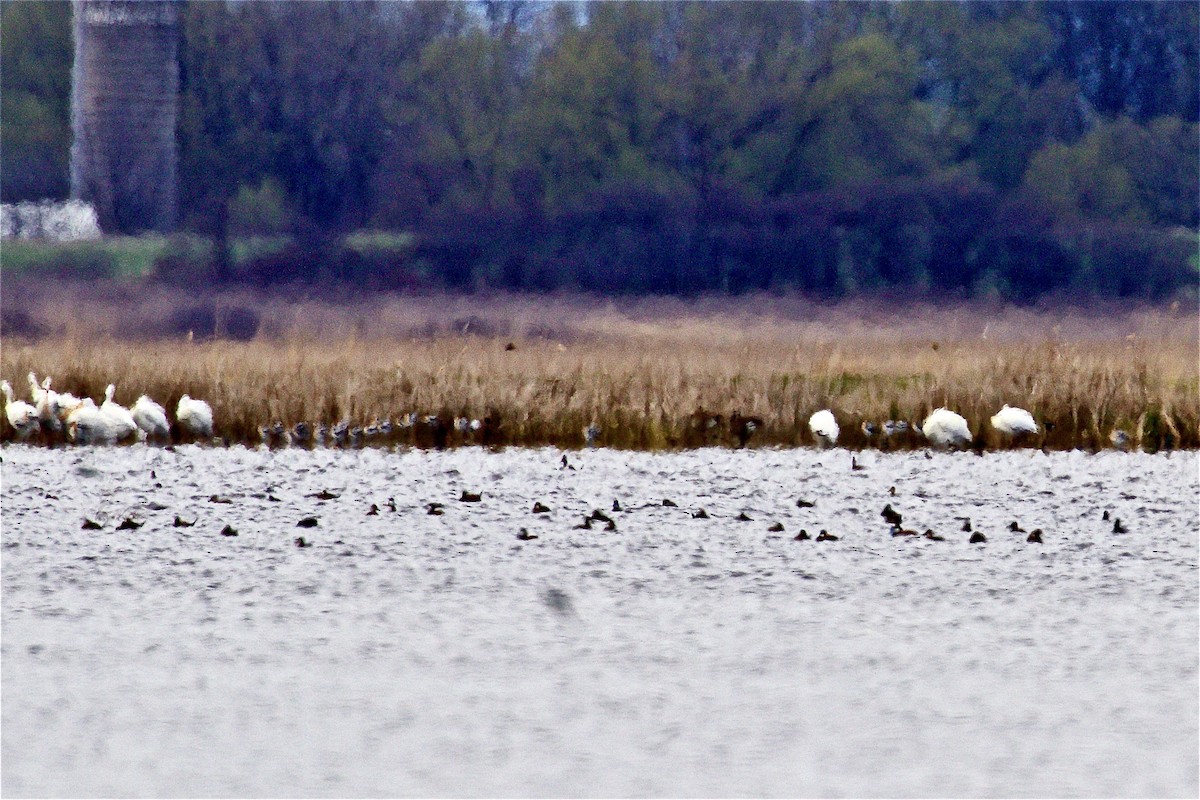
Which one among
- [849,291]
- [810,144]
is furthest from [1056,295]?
[810,144]

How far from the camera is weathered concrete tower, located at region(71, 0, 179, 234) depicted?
A: 21.7 metres

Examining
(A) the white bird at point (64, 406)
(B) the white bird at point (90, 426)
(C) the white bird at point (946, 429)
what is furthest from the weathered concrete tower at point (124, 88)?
(C) the white bird at point (946, 429)

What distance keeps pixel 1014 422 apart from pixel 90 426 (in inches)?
173

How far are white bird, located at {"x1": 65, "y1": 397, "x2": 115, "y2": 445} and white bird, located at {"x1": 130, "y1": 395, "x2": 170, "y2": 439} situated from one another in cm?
17

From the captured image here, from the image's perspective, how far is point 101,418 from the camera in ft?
32.1

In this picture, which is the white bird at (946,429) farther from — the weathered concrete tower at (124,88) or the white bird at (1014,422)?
the weathered concrete tower at (124,88)

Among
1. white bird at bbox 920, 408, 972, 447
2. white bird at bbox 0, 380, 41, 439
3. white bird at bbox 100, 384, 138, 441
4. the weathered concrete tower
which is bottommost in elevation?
white bird at bbox 0, 380, 41, 439

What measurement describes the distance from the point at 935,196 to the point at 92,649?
1624 cm

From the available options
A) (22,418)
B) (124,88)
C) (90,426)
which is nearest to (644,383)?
(90,426)

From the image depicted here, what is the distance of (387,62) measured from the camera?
2300 centimetres

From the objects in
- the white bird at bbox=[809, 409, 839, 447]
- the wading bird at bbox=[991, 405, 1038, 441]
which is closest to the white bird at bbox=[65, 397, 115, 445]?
the white bird at bbox=[809, 409, 839, 447]

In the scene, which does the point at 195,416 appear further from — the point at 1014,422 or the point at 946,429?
the point at 1014,422

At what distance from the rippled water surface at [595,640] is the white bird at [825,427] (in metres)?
1.25

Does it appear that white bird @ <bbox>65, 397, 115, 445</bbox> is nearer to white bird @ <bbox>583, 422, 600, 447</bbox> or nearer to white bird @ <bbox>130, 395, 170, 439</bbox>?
white bird @ <bbox>130, 395, 170, 439</bbox>
